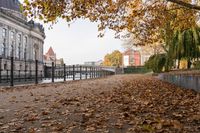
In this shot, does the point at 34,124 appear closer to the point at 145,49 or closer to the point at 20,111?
the point at 20,111

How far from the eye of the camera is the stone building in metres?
75.2

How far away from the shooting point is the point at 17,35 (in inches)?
3364

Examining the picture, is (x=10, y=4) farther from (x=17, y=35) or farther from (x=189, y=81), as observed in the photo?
(x=189, y=81)

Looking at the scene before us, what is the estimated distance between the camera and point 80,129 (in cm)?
559

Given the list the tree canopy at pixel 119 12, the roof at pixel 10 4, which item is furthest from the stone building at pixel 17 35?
the tree canopy at pixel 119 12

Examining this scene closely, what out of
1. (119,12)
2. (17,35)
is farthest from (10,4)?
(119,12)

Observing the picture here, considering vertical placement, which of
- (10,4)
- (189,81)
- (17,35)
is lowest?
(189,81)

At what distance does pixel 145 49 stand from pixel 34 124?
63542mm

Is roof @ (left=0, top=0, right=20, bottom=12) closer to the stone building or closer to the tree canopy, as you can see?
the stone building

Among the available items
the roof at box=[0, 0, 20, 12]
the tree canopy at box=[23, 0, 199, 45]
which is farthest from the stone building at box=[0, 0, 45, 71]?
the tree canopy at box=[23, 0, 199, 45]

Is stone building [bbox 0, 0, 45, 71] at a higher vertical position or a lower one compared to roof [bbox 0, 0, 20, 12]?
lower

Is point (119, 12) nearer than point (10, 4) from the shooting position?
Yes

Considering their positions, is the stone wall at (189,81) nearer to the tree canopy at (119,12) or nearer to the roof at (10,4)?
the tree canopy at (119,12)

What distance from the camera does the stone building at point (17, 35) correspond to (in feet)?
247
